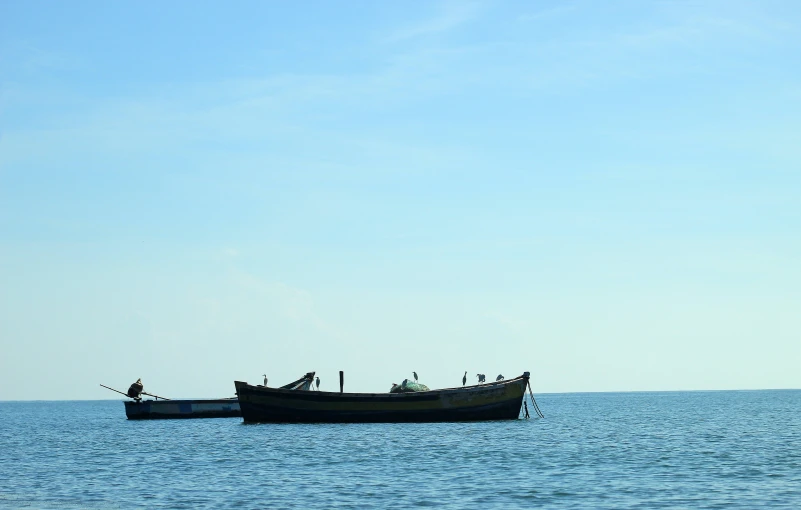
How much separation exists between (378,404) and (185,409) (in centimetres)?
2521

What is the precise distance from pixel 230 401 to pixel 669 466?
45.7 meters

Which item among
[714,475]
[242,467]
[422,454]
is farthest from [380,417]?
[714,475]

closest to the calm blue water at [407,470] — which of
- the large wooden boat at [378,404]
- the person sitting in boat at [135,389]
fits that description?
the large wooden boat at [378,404]

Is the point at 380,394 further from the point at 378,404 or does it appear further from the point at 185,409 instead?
the point at 185,409

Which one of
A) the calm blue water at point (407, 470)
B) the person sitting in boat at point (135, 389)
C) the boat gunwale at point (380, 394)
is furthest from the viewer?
the person sitting in boat at point (135, 389)

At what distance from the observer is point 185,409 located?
71.6m

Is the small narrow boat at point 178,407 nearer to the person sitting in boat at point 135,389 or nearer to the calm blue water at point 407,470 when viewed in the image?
the person sitting in boat at point 135,389

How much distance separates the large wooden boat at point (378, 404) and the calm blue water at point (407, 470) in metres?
0.95

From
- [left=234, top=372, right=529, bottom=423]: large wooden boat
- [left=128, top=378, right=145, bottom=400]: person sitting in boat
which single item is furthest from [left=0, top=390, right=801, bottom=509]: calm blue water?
[left=128, top=378, right=145, bottom=400]: person sitting in boat

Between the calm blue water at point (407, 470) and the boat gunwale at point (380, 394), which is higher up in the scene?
the boat gunwale at point (380, 394)

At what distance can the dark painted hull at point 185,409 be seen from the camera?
71125 millimetres

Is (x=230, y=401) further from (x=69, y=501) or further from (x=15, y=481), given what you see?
(x=69, y=501)

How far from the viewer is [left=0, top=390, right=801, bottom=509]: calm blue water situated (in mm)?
26688

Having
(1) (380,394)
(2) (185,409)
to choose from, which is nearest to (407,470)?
(1) (380,394)
